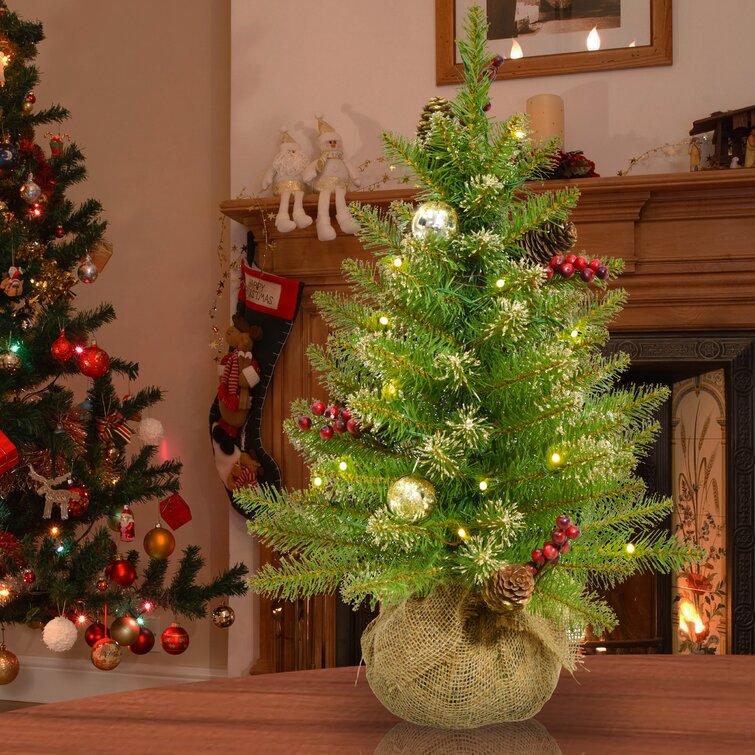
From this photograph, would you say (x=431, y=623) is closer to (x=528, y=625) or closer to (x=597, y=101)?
→ (x=528, y=625)

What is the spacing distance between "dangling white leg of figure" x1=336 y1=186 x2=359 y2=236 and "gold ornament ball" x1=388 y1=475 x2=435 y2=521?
1.82 meters

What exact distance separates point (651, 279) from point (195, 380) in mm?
1565

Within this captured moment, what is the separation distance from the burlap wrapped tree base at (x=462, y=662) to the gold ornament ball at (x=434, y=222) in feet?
1.00

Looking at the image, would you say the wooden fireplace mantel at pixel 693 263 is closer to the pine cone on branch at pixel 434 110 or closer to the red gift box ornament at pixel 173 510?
the red gift box ornament at pixel 173 510

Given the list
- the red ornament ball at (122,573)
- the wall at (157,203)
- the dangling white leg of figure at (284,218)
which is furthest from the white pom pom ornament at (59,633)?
the dangling white leg of figure at (284,218)

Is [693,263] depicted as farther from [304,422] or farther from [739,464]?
[304,422]

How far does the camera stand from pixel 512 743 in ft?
2.25

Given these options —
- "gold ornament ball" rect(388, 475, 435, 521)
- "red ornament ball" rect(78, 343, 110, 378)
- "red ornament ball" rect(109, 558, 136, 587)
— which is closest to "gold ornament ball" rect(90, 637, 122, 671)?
"red ornament ball" rect(109, 558, 136, 587)

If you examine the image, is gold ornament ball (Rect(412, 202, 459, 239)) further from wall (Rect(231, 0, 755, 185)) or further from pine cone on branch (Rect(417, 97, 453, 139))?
wall (Rect(231, 0, 755, 185))

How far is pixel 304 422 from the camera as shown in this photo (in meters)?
0.83

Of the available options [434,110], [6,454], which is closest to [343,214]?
[6,454]

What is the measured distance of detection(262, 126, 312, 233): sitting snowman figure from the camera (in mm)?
2527

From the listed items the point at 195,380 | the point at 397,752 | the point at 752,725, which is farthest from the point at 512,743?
the point at 195,380

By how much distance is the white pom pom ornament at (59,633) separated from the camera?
2086 mm
